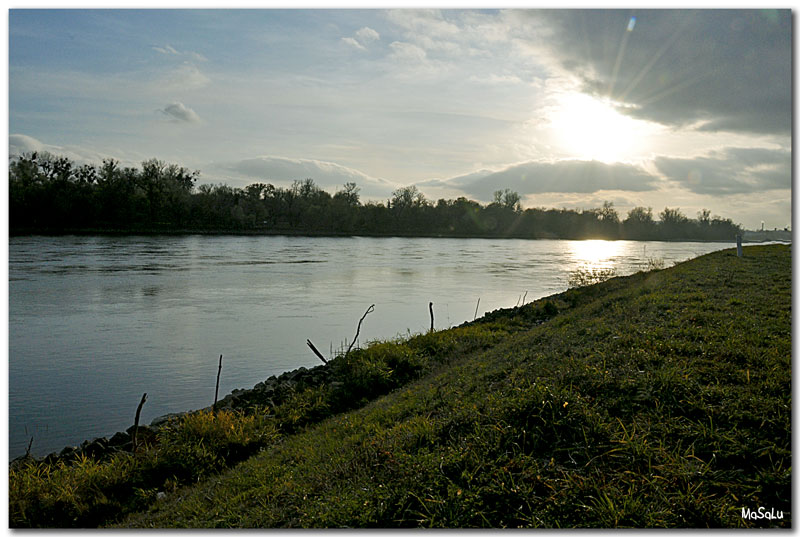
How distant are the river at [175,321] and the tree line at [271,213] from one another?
72.3ft

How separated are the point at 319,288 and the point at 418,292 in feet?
15.4

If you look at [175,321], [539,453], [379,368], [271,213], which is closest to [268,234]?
[271,213]

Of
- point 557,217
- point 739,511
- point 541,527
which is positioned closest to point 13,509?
point 541,527

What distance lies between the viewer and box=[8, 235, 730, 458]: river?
34.5 ft

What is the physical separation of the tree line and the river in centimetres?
2204

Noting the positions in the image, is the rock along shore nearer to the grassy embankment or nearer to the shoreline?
the grassy embankment

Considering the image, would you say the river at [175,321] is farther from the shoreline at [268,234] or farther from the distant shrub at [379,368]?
the shoreline at [268,234]

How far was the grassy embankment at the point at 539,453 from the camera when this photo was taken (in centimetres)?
362

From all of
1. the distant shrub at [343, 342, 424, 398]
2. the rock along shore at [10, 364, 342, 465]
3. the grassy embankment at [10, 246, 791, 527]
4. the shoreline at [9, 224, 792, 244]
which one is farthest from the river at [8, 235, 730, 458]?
the shoreline at [9, 224, 792, 244]

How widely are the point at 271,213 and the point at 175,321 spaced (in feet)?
270

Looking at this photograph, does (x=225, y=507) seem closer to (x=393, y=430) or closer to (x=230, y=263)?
(x=393, y=430)

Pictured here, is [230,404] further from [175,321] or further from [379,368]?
[175,321]

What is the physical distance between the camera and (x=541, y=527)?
3484 mm

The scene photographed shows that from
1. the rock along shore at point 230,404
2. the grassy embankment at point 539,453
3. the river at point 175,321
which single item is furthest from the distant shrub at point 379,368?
the river at point 175,321
